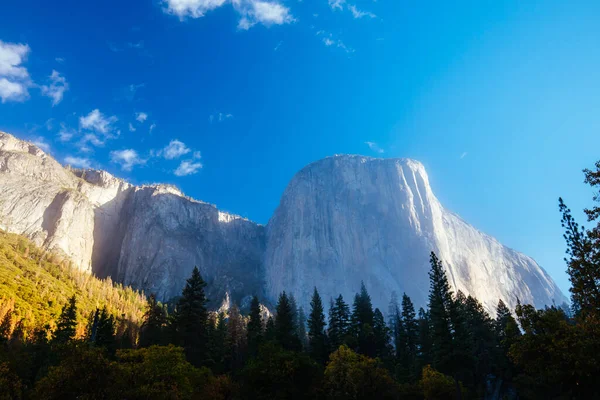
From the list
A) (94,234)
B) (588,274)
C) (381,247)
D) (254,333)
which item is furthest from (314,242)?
(588,274)

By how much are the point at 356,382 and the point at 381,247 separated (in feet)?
473

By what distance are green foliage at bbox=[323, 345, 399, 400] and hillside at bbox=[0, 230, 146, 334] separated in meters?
84.2

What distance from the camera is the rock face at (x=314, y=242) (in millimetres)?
166000

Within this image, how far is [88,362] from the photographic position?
21.5 meters

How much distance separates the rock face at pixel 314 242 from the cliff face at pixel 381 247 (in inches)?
20.2


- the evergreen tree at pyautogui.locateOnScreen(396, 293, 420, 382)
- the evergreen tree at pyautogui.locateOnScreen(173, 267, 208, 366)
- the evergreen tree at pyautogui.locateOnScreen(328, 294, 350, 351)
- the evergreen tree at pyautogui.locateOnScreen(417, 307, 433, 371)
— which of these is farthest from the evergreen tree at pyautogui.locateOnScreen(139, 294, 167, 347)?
the evergreen tree at pyautogui.locateOnScreen(417, 307, 433, 371)

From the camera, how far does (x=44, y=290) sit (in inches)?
4488

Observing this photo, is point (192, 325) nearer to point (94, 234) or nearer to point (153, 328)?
point (153, 328)

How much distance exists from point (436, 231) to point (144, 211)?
5917 inches

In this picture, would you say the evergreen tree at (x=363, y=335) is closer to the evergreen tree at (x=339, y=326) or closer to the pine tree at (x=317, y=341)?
the evergreen tree at (x=339, y=326)

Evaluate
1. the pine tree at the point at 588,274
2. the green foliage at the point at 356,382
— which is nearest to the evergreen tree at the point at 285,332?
the green foliage at the point at 356,382

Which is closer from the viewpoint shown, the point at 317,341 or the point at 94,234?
the point at 317,341

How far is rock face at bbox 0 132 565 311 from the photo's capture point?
166 metres

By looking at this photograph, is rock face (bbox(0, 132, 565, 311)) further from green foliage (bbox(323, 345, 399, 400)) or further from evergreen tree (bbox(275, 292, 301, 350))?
green foliage (bbox(323, 345, 399, 400))
